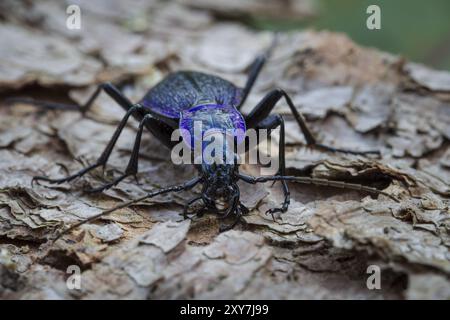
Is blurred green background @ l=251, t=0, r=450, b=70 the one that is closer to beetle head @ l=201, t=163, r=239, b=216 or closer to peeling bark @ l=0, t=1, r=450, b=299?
peeling bark @ l=0, t=1, r=450, b=299

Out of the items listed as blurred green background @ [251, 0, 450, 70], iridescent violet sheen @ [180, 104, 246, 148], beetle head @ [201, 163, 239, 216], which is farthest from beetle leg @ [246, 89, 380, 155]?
blurred green background @ [251, 0, 450, 70]

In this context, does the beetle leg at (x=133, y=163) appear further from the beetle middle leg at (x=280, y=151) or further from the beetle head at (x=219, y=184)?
the beetle middle leg at (x=280, y=151)

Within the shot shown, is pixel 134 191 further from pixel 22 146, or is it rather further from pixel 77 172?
pixel 22 146

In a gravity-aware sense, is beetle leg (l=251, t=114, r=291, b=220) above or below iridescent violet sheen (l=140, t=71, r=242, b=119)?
below

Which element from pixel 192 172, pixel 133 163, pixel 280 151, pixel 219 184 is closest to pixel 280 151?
pixel 280 151

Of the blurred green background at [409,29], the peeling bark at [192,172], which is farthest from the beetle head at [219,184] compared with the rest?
the blurred green background at [409,29]

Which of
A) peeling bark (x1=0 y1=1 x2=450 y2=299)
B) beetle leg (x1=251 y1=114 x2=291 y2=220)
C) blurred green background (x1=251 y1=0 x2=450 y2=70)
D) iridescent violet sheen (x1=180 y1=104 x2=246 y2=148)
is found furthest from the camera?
blurred green background (x1=251 y1=0 x2=450 y2=70)

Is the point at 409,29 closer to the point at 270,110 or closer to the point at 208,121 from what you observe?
the point at 270,110
